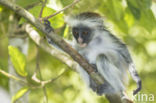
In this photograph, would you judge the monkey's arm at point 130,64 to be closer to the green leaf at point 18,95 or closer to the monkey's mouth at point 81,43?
the monkey's mouth at point 81,43

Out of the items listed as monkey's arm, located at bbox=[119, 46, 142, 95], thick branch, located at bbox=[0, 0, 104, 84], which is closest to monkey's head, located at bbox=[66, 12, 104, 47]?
monkey's arm, located at bbox=[119, 46, 142, 95]

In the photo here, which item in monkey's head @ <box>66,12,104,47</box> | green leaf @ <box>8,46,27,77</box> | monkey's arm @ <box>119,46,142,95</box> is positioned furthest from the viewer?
monkey's head @ <box>66,12,104,47</box>

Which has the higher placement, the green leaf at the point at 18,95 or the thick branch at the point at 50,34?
the thick branch at the point at 50,34

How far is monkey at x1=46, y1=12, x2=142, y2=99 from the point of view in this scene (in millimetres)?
3758

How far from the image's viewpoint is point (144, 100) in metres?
2.87

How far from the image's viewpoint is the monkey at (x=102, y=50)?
3.76m

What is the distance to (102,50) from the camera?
388 cm

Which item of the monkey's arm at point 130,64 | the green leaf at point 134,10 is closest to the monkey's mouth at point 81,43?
the monkey's arm at point 130,64

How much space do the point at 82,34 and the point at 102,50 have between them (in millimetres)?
356

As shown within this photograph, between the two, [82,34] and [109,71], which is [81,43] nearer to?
[82,34]

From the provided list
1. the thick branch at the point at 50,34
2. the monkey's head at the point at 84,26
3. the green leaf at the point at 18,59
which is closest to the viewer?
the thick branch at the point at 50,34

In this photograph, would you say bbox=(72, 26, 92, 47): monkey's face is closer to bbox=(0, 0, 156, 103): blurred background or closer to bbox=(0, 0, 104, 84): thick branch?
bbox=(0, 0, 156, 103): blurred background

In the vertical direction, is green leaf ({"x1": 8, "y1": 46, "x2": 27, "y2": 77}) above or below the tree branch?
below

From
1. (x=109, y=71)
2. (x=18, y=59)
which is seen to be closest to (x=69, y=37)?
(x=109, y=71)
